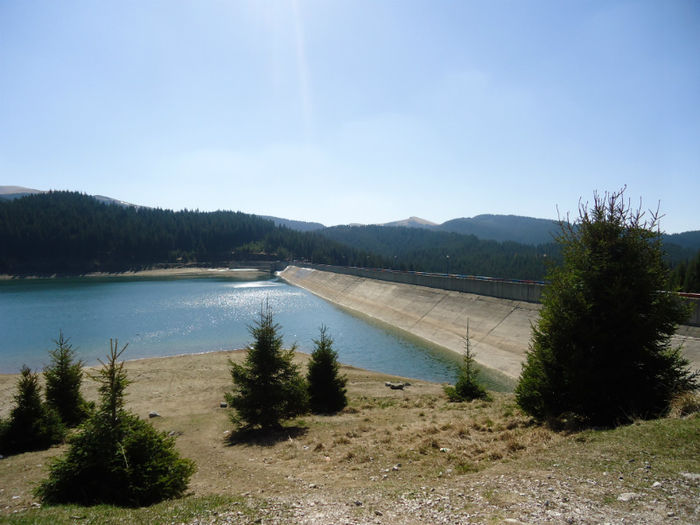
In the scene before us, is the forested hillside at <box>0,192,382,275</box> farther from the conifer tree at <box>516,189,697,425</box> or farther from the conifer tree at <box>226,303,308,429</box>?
the conifer tree at <box>516,189,697,425</box>

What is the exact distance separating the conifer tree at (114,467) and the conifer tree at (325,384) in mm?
8930

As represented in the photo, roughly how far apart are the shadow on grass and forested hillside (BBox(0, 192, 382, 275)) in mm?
122675

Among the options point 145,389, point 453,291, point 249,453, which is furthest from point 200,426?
point 453,291

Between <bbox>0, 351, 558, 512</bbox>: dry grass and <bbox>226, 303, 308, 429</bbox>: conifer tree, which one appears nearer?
<bbox>0, 351, 558, 512</bbox>: dry grass

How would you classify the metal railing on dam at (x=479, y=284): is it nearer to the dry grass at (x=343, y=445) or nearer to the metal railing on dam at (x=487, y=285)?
the metal railing on dam at (x=487, y=285)

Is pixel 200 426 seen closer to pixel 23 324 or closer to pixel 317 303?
pixel 23 324

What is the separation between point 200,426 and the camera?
1578cm

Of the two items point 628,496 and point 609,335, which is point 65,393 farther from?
point 609,335

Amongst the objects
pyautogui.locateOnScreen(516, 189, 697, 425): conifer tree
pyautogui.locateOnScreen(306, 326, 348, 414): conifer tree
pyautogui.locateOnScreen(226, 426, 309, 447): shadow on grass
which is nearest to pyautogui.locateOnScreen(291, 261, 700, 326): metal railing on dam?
pyautogui.locateOnScreen(516, 189, 697, 425): conifer tree

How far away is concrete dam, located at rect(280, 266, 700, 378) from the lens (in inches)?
1187

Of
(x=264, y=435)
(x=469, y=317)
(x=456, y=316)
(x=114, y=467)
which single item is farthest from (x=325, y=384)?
(x=456, y=316)

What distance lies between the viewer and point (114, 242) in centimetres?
14638

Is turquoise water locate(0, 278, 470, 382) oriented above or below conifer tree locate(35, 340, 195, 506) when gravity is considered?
below

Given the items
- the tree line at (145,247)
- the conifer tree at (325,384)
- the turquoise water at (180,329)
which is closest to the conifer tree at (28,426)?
the conifer tree at (325,384)
